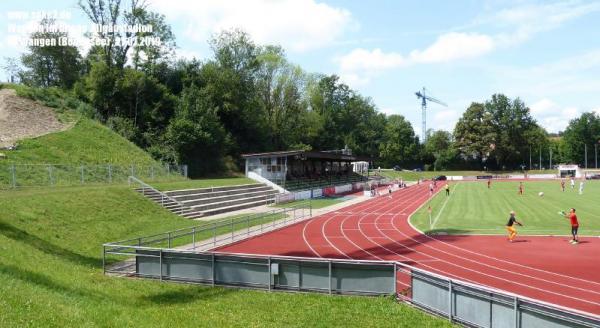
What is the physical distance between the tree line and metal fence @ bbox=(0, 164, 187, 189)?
1527 centimetres

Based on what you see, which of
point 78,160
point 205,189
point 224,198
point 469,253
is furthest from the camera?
point 224,198

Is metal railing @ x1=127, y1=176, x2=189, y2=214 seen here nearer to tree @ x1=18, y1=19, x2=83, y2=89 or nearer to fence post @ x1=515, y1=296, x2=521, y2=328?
fence post @ x1=515, y1=296, x2=521, y2=328

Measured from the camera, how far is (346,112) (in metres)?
118

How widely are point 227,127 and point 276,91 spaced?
1367 cm

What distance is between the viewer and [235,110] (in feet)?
236

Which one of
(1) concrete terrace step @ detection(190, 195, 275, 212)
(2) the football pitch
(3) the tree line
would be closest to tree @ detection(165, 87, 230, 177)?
(3) the tree line

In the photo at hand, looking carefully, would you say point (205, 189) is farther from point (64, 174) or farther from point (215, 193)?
point (64, 174)

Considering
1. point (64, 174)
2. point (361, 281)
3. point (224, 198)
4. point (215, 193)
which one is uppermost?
point (64, 174)

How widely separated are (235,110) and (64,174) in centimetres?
4103

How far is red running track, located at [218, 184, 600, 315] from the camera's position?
15219mm

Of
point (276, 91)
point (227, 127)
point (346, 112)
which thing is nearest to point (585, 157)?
point (346, 112)

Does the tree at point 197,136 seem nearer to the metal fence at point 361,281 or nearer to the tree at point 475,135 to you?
the metal fence at point 361,281

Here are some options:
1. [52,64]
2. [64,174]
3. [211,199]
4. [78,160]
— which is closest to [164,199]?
[211,199]

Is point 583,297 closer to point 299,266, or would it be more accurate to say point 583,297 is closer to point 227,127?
point 299,266
